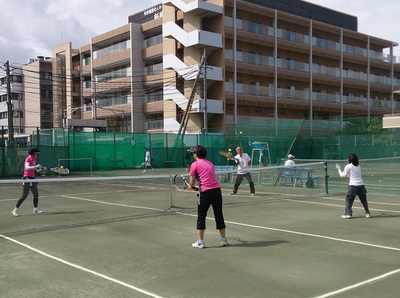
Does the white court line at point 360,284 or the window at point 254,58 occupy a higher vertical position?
the window at point 254,58

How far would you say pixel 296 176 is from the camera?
1884 cm

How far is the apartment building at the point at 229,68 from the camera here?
4930cm

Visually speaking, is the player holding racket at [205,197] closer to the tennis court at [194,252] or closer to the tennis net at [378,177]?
the tennis court at [194,252]

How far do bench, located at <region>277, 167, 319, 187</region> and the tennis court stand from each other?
4.38 m

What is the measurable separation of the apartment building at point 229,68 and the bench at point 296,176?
22.9 meters

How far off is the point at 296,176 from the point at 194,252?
1176 centimetres

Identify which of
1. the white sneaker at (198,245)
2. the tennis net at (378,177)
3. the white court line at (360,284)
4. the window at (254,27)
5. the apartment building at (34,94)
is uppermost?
the window at (254,27)

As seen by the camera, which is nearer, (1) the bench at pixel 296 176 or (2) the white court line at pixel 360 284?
(2) the white court line at pixel 360 284

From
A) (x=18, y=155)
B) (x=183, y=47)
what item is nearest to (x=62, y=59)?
(x=183, y=47)

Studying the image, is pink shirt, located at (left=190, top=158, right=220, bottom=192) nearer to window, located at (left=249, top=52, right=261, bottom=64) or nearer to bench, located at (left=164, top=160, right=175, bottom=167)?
bench, located at (left=164, top=160, right=175, bottom=167)

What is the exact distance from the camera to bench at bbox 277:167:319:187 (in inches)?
733

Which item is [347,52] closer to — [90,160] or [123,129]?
[123,129]

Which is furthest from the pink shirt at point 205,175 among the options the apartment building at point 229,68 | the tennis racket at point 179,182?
the apartment building at point 229,68

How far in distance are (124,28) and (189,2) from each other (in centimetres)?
1154
